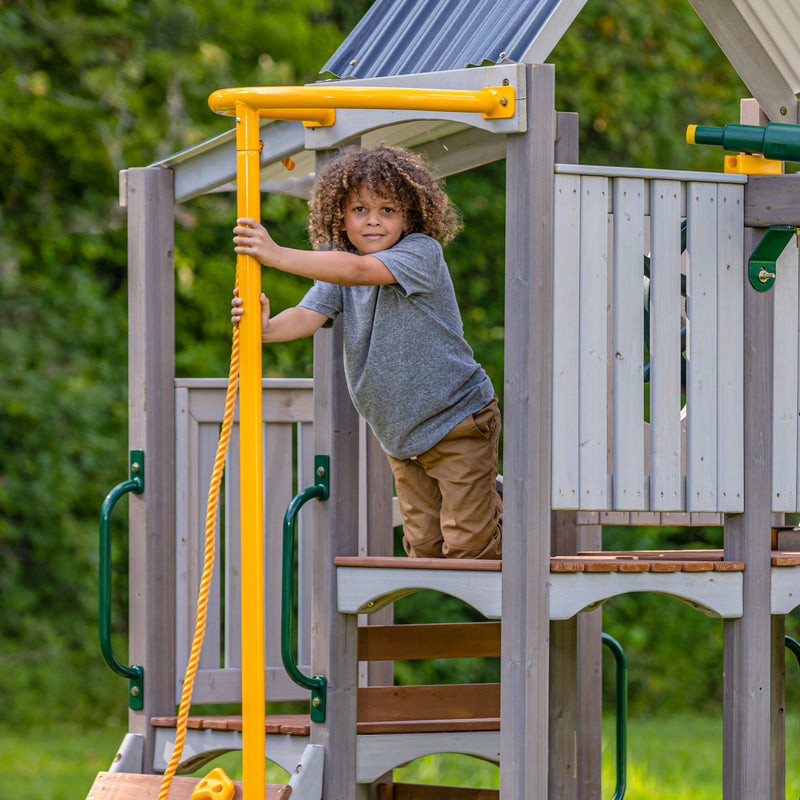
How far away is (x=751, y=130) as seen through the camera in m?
3.98

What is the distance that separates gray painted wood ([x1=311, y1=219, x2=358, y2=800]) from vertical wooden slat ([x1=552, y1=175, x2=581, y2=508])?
0.81 m

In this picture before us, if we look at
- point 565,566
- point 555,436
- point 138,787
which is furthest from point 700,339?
point 138,787

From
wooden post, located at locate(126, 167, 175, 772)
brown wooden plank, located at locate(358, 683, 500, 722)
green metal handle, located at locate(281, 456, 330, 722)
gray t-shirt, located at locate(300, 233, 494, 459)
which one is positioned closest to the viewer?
gray t-shirt, located at locate(300, 233, 494, 459)

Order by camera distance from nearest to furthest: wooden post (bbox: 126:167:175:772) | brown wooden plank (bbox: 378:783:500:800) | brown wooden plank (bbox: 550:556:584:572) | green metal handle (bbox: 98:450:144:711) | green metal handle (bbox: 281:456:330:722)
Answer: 1. brown wooden plank (bbox: 550:556:584:572)
2. green metal handle (bbox: 281:456:330:722)
3. green metal handle (bbox: 98:450:144:711)
4. wooden post (bbox: 126:167:175:772)
5. brown wooden plank (bbox: 378:783:500:800)

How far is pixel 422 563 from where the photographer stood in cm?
405

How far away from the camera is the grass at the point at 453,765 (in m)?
9.03

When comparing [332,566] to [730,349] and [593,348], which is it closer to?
[593,348]

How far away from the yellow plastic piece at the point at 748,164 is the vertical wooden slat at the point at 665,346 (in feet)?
0.91

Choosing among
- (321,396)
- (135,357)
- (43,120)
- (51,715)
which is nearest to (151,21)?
(43,120)

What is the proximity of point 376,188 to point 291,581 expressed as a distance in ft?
3.91

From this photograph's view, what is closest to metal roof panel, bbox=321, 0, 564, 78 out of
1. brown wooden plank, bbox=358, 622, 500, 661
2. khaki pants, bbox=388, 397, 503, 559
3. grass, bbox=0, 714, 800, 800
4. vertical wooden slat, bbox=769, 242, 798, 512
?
vertical wooden slat, bbox=769, 242, 798, 512

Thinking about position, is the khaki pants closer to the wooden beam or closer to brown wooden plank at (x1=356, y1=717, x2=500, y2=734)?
brown wooden plank at (x1=356, y1=717, x2=500, y2=734)

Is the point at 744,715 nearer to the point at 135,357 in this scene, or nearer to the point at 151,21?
the point at 135,357

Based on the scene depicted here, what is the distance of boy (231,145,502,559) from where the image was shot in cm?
424
